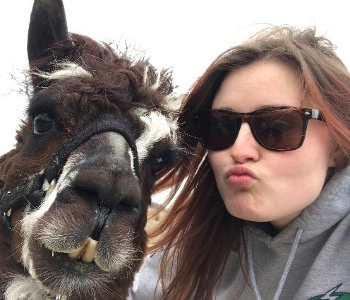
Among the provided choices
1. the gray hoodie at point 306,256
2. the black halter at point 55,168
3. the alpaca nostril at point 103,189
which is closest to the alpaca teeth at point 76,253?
the alpaca nostril at point 103,189

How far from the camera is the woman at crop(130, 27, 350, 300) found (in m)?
2.77

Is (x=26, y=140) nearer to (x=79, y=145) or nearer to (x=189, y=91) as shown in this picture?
(x=79, y=145)

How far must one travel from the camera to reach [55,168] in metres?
2.49

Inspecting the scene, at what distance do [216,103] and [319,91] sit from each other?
669 millimetres

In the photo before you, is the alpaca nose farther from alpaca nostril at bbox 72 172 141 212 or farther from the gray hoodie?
the gray hoodie

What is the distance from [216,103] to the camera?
10.3 ft

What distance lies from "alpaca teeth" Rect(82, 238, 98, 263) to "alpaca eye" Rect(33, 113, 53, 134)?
80cm

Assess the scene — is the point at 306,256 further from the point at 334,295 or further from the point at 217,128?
the point at 217,128

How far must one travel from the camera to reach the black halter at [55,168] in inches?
97.9

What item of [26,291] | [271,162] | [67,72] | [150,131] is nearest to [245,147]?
[271,162]

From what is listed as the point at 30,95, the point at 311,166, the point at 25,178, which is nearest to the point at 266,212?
the point at 311,166

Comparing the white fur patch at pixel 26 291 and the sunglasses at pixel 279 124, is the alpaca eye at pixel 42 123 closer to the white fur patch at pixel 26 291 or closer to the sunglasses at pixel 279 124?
the white fur patch at pixel 26 291

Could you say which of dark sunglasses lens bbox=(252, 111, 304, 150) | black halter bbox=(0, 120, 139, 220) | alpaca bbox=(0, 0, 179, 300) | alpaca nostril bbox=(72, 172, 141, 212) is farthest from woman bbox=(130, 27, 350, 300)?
alpaca nostril bbox=(72, 172, 141, 212)

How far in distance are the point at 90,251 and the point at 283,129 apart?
50.9 inches
